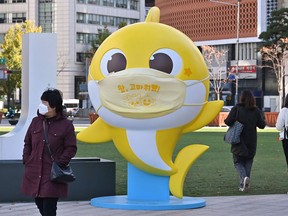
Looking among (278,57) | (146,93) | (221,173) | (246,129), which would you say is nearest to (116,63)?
(146,93)

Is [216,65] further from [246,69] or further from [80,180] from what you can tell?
[80,180]

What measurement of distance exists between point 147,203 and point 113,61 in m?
2.22

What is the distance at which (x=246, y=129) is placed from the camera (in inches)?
579

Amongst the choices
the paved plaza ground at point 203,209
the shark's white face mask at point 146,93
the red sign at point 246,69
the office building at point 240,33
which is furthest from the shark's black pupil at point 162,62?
the red sign at point 246,69

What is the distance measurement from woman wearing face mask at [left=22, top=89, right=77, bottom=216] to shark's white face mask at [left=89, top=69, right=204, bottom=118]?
3.59 metres

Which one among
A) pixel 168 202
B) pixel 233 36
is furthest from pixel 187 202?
pixel 233 36

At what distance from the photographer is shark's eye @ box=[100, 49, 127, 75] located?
12.5 metres

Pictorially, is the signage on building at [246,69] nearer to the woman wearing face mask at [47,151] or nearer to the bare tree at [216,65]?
the bare tree at [216,65]

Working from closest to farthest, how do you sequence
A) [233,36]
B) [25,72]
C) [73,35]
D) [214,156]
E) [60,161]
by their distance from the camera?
[60,161]
[25,72]
[214,156]
[233,36]
[73,35]

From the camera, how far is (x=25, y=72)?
13992mm

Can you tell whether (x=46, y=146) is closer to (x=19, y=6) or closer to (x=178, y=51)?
(x=178, y=51)

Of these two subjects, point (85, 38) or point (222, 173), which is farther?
point (85, 38)

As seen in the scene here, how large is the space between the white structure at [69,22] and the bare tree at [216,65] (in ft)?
57.8

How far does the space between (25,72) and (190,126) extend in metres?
3.12
